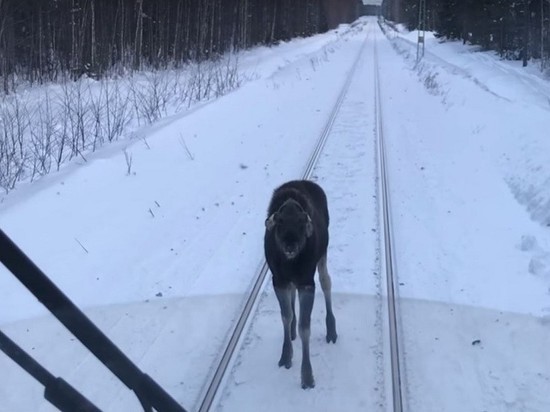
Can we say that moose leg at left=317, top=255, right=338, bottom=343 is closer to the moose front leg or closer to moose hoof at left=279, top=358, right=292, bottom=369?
the moose front leg

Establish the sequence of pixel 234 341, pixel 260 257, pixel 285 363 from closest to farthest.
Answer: pixel 285 363 < pixel 234 341 < pixel 260 257

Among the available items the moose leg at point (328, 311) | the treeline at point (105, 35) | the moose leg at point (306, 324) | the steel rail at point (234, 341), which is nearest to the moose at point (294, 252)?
the moose leg at point (306, 324)

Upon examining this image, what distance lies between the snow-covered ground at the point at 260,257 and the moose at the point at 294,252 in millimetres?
291

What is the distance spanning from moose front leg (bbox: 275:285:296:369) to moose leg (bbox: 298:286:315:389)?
10cm

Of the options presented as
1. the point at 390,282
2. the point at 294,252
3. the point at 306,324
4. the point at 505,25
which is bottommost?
the point at 390,282

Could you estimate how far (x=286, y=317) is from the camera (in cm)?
521

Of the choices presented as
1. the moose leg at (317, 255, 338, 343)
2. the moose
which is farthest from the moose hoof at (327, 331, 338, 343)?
the moose

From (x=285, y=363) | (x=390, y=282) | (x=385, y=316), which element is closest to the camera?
(x=285, y=363)

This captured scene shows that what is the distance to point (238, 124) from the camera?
16.9 m

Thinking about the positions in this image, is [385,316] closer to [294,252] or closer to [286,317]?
[286,317]

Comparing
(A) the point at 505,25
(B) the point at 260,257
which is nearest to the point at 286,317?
(B) the point at 260,257

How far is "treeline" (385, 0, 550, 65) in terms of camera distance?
109 ft

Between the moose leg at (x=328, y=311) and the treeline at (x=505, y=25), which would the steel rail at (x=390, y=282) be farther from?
the treeline at (x=505, y=25)

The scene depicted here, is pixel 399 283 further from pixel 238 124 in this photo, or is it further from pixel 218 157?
pixel 238 124
